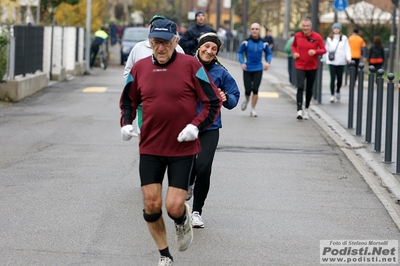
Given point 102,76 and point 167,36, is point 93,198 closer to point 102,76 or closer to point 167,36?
point 167,36

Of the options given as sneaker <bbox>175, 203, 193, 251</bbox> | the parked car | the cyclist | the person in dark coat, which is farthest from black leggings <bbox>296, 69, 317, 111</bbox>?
the parked car

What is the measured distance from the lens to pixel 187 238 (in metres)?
6.34

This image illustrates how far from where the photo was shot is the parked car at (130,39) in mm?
36562

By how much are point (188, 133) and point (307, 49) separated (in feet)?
37.2

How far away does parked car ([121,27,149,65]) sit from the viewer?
3656cm

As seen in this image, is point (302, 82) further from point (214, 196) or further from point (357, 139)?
point (214, 196)

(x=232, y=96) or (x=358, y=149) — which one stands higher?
(x=232, y=96)

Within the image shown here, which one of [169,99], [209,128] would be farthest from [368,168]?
[169,99]

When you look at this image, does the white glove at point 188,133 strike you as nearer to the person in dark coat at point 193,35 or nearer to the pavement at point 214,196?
the pavement at point 214,196

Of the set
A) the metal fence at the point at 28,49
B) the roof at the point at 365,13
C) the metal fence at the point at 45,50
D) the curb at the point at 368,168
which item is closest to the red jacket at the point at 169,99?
the curb at the point at 368,168

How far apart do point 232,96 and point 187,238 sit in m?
1.61

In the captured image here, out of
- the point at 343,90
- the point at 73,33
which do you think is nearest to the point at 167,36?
the point at 343,90

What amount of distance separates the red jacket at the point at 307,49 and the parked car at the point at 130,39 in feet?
64.3

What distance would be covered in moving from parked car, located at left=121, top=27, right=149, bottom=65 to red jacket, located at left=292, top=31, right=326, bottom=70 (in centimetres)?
1960
